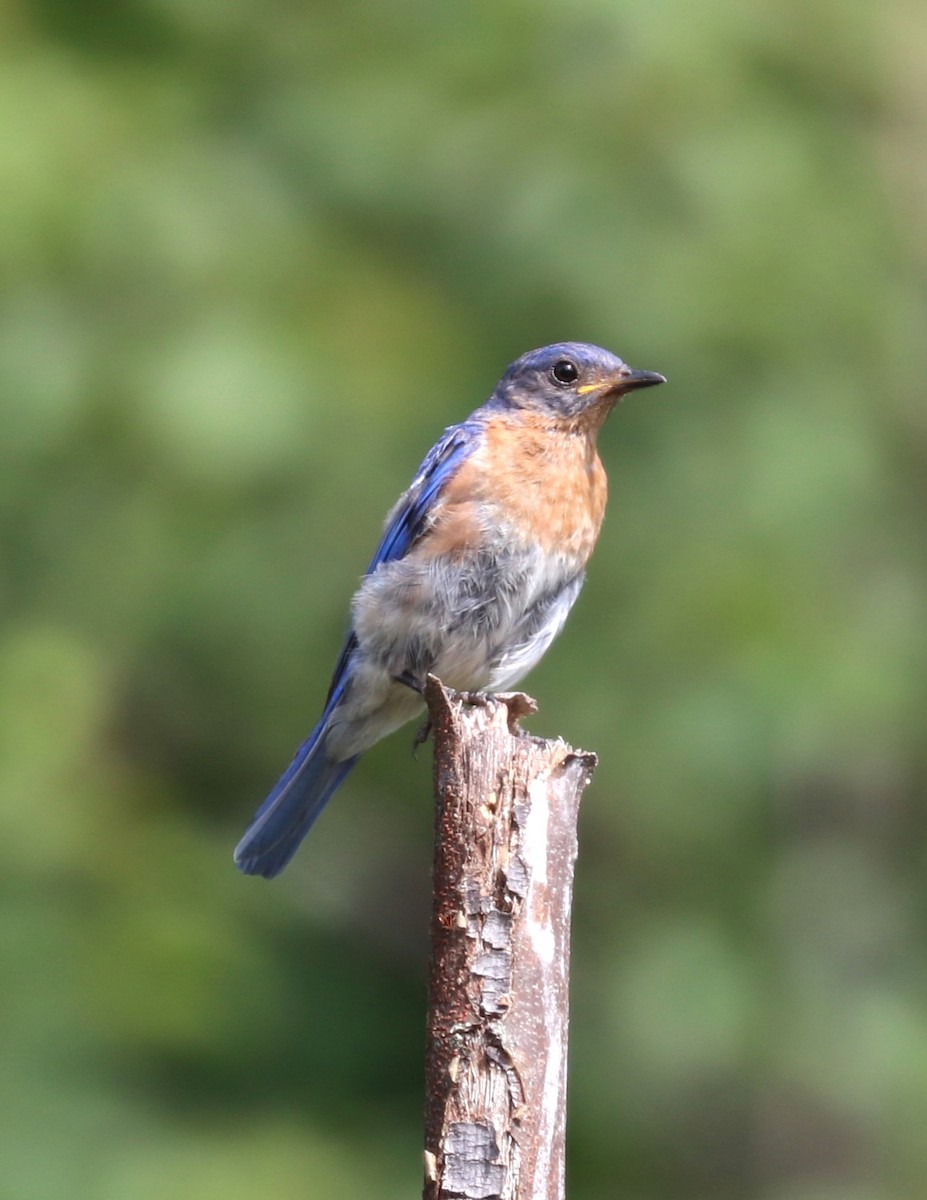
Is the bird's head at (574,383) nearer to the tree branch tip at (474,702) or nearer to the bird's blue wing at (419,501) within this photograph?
the bird's blue wing at (419,501)

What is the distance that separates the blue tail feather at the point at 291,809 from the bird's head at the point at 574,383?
1.28m

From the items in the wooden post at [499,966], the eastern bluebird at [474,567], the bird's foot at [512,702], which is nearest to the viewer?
the wooden post at [499,966]

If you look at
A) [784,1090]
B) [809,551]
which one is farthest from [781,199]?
[784,1090]

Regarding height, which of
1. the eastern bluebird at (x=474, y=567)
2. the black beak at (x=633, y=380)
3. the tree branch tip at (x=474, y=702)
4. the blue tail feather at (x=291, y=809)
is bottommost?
the tree branch tip at (x=474, y=702)

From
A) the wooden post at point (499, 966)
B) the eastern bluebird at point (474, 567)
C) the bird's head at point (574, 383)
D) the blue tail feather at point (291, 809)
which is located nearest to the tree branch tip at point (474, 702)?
the wooden post at point (499, 966)

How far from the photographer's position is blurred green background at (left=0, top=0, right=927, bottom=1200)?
6.88 m

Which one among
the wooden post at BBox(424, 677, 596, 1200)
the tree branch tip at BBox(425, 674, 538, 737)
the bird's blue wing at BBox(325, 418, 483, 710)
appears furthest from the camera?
the bird's blue wing at BBox(325, 418, 483, 710)

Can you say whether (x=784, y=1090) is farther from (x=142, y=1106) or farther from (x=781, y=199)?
(x=781, y=199)

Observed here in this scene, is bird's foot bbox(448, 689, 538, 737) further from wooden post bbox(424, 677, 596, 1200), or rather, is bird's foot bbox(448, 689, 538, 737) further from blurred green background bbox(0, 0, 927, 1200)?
blurred green background bbox(0, 0, 927, 1200)

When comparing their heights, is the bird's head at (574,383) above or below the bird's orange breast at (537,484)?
above

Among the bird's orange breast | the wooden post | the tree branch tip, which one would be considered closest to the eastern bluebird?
the bird's orange breast

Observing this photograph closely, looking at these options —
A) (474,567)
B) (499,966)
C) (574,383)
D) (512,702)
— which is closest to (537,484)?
(474,567)

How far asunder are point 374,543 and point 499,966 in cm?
378

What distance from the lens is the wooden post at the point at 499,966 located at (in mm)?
3184
